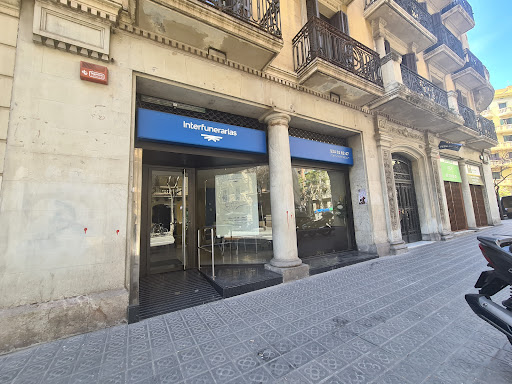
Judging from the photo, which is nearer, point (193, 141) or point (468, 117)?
point (193, 141)

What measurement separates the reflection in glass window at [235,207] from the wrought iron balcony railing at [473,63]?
50.1 feet

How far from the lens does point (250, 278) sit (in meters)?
4.67

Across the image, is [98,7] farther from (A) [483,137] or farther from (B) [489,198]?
(B) [489,198]

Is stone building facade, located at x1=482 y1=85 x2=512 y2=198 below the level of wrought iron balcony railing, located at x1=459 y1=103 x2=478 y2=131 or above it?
above

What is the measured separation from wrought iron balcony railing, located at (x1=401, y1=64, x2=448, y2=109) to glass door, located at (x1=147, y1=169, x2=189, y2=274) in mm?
9077

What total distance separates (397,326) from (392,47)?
11.1 metres

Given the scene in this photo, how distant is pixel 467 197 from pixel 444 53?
26.0 feet

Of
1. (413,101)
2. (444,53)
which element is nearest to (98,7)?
(413,101)

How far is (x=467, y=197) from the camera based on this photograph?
12.2 m

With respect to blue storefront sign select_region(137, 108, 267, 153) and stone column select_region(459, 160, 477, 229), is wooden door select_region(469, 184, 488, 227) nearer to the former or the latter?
stone column select_region(459, 160, 477, 229)

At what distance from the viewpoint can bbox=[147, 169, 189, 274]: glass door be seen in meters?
5.66

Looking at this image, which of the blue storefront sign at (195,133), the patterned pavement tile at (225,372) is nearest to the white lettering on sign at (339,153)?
the blue storefront sign at (195,133)

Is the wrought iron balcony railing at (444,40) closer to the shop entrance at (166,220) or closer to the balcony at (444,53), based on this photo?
the balcony at (444,53)

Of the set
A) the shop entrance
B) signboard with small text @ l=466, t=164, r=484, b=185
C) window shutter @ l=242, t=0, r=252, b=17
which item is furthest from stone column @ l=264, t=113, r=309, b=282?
signboard with small text @ l=466, t=164, r=484, b=185
